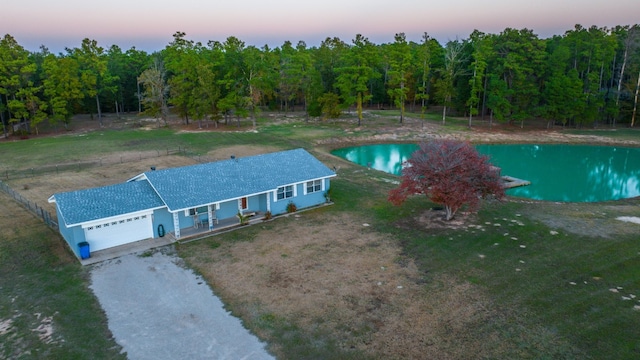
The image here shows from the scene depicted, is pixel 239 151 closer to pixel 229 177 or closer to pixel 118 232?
pixel 229 177

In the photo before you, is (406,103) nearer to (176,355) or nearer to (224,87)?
(224,87)

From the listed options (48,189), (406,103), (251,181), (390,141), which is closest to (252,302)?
(251,181)

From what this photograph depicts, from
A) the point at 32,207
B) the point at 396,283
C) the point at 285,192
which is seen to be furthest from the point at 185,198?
the point at 32,207

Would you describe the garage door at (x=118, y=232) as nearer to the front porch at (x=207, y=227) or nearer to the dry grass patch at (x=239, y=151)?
the front porch at (x=207, y=227)

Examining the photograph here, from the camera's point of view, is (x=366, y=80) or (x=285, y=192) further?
(x=366, y=80)

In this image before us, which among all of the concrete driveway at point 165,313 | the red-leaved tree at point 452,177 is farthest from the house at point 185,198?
the red-leaved tree at point 452,177

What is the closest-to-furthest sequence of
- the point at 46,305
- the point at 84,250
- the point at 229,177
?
the point at 46,305 < the point at 84,250 < the point at 229,177

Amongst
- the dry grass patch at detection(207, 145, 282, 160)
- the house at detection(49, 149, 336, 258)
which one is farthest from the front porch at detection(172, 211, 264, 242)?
the dry grass patch at detection(207, 145, 282, 160)
